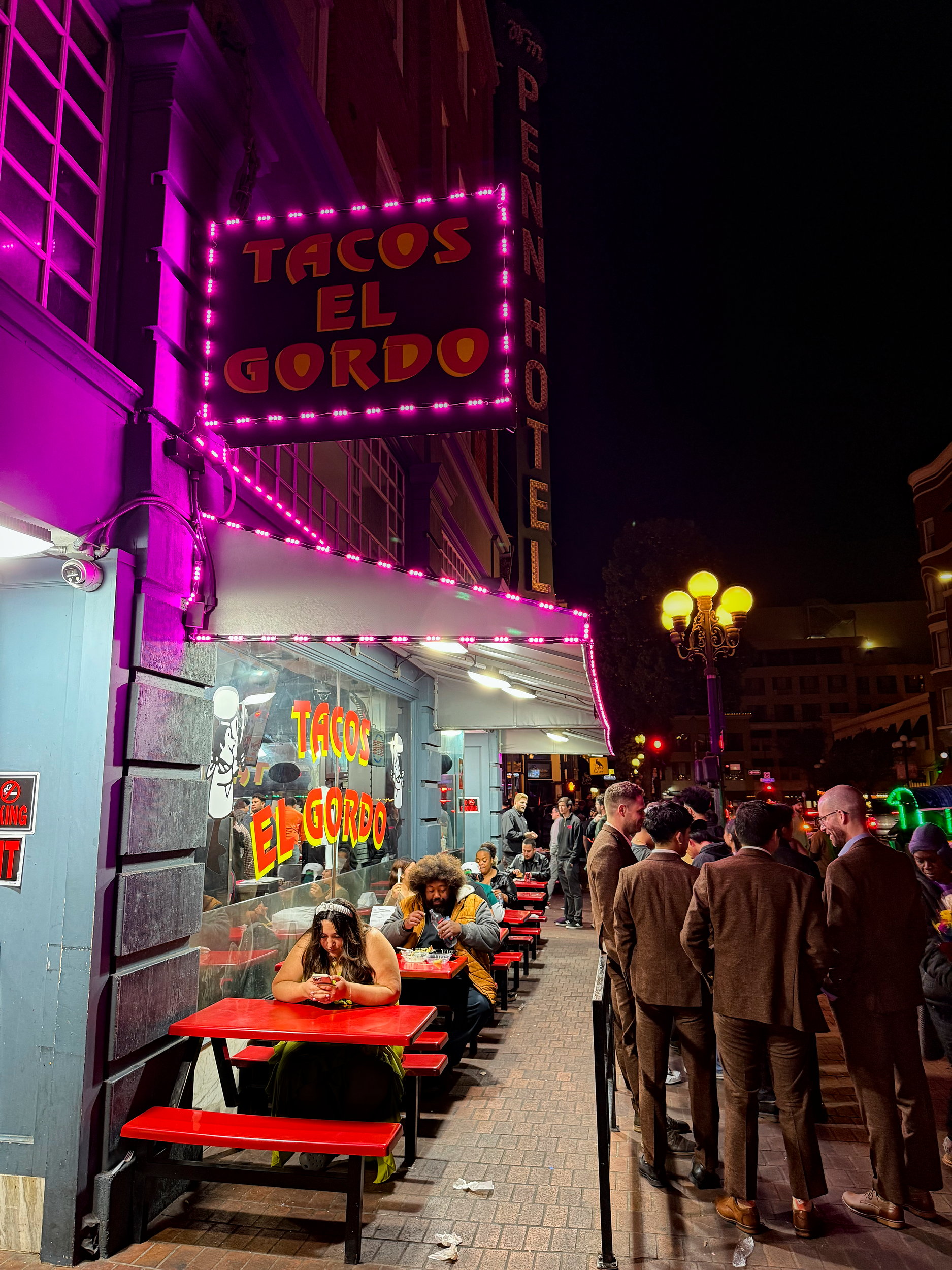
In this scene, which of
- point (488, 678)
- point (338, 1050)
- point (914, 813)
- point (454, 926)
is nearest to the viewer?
point (338, 1050)

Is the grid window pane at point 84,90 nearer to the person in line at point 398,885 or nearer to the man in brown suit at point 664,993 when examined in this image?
the man in brown suit at point 664,993

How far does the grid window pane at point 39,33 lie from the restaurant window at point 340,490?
2.46 m

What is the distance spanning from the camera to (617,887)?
5035 millimetres

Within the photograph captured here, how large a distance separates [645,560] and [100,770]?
28501mm

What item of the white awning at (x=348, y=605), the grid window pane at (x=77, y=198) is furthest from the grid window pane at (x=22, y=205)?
the white awning at (x=348, y=605)

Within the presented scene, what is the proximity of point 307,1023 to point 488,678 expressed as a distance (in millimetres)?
6945

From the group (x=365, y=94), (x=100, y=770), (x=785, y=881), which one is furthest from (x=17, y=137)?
(x=365, y=94)

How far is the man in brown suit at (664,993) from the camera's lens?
4.52 metres

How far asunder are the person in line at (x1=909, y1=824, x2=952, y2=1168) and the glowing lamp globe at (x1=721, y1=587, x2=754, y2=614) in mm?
5423

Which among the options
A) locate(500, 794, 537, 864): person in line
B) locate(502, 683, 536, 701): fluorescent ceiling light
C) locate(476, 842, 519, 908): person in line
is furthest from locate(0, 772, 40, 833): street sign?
locate(500, 794, 537, 864): person in line

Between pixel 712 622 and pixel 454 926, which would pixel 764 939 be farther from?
pixel 712 622

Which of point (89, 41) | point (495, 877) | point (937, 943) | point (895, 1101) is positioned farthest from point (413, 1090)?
point (89, 41)

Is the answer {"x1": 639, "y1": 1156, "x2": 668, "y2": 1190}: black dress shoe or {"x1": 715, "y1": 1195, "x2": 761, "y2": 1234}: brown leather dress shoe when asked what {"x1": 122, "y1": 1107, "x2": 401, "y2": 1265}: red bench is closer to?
{"x1": 639, "y1": 1156, "x2": 668, "y2": 1190}: black dress shoe

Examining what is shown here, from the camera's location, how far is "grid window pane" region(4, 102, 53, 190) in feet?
13.9
